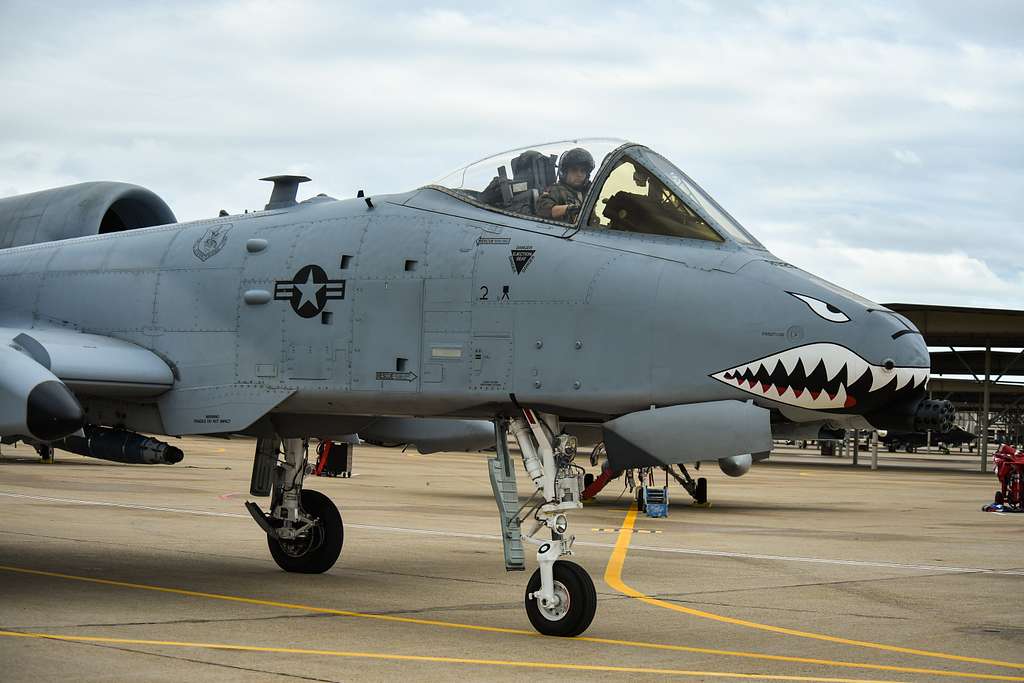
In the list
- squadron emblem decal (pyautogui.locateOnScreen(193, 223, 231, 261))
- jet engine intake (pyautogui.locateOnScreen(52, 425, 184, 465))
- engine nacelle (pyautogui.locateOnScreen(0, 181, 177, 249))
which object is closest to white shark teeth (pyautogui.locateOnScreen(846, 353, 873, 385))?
squadron emblem decal (pyautogui.locateOnScreen(193, 223, 231, 261))

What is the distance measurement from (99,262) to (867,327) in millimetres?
7355

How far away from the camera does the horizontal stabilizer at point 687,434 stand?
8.28 m

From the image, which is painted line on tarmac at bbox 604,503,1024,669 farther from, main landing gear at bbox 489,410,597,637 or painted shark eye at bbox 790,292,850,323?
painted shark eye at bbox 790,292,850,323

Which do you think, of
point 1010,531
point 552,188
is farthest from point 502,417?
point 1010,531

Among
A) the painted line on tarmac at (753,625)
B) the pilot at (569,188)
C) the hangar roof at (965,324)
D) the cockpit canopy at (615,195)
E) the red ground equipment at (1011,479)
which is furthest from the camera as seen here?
the hangar roof at (965,324)

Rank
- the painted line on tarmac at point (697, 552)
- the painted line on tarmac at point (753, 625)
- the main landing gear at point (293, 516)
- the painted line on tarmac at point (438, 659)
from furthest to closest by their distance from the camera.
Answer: the painted line on tarmac at point (697, 552), the main landing gear at point (293, 516), the painted line on tarmac at point (753, 625), the painted line on tarmac at point (438, 659)

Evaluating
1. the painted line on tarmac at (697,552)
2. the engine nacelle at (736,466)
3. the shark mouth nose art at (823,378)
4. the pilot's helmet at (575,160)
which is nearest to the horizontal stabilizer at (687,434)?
the shark mouth nose art at (823,378)

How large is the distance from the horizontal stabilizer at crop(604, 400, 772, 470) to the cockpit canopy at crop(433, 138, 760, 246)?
4.51 ft

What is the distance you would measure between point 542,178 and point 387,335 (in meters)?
1.75

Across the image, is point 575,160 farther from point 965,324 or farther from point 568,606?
point 965,324

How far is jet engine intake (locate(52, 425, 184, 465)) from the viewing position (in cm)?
1110

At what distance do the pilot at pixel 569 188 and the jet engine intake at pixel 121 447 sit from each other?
408 cm

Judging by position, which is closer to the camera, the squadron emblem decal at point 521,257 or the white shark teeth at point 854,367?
the white shark teeth at point 854,367

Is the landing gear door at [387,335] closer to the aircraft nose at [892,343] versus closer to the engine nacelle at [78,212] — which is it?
the aircraft nose at [892,343]
